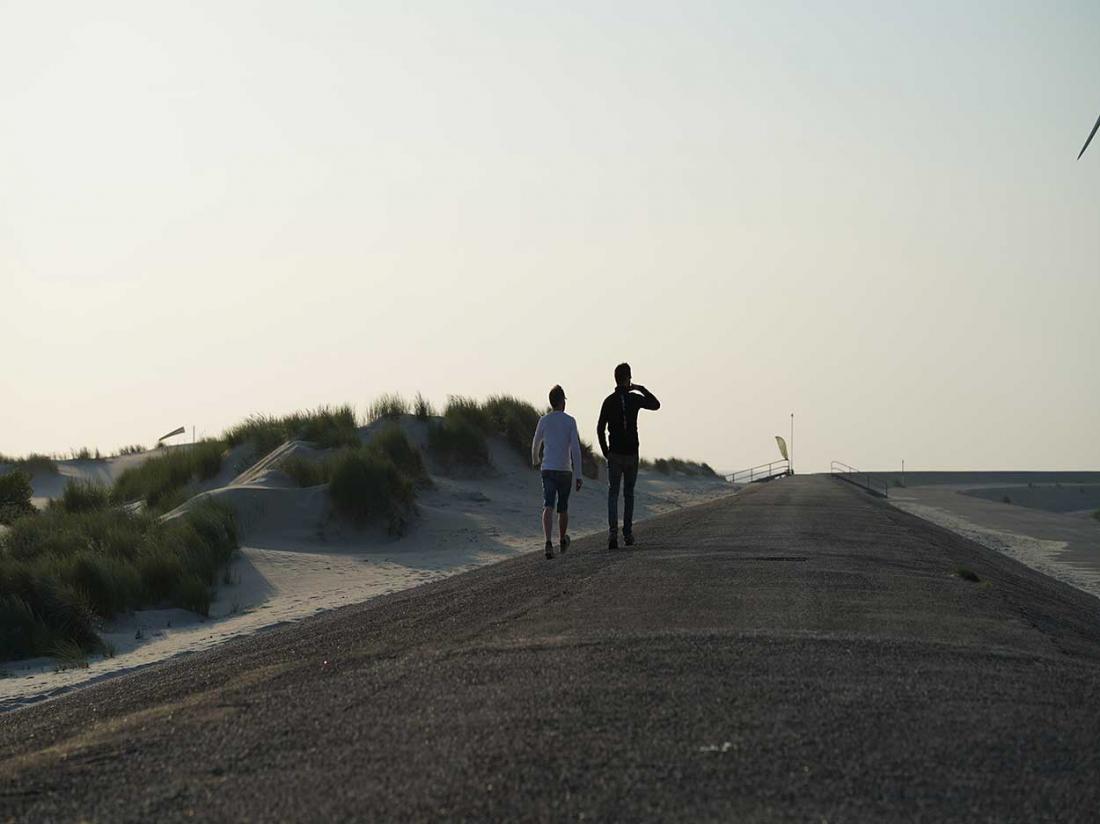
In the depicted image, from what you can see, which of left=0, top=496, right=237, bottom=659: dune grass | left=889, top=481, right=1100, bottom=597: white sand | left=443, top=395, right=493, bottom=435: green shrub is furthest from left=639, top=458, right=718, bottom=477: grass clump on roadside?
left=0, top=496, right=237, bottom=659: dune grass

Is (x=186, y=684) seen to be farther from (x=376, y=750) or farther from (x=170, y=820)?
(x=170, y=820)

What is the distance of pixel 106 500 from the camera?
97.8 feet

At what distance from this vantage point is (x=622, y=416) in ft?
59.9

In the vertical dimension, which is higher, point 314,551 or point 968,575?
point 314,551

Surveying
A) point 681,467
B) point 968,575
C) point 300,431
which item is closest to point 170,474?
point 300,431

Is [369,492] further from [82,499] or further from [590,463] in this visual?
[590,463]

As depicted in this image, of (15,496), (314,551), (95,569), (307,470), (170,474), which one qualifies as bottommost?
(95,569)

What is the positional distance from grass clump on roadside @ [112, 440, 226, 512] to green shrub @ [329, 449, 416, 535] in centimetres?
583

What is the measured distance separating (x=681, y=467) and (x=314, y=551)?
197ft

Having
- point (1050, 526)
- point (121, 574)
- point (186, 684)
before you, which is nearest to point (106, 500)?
point (121, 574)

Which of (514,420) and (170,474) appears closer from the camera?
(170,474)

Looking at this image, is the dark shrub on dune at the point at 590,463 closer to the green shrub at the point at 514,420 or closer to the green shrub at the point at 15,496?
the green shrub at the point at 514,420

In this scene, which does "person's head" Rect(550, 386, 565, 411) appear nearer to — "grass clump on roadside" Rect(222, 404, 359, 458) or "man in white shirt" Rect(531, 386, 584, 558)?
"man in white shirt" Rect(531, 386, 584, 558)

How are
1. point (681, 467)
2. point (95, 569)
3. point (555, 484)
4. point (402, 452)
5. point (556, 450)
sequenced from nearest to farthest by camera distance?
1. point (95, 569)
2. point (556, 450)
3. point (555, 484)
4. point (402, 452)
5. point (681, 467)
